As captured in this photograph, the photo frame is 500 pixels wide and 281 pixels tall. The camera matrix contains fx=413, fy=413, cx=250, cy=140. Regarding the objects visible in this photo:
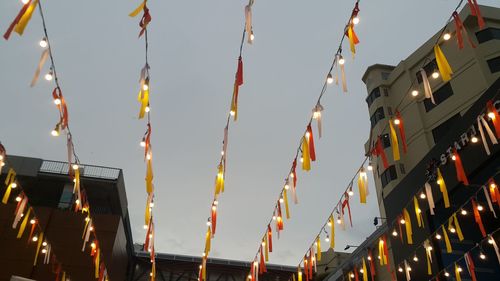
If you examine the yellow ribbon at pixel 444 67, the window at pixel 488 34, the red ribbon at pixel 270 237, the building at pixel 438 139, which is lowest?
the red ribbon at pixel 270 237

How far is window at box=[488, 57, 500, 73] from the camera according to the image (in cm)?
1652

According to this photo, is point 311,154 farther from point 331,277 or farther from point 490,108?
point 331,277

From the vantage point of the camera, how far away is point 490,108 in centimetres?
652

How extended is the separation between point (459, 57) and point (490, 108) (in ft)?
41.7

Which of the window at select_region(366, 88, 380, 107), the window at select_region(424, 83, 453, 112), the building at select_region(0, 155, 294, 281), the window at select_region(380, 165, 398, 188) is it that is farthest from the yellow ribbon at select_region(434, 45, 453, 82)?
the window at select_region(366, 88, 380, 107)

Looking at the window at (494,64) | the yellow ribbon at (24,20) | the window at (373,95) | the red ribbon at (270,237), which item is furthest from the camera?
the window at (373,95)

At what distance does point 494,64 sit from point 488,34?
1639 mm

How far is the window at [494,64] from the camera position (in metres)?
16.5

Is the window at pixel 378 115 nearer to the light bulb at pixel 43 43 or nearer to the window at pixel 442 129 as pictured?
the window at pixel 442 129

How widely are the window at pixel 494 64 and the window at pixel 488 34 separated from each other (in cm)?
110

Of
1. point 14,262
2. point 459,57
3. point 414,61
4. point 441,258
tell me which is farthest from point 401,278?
point 14,262

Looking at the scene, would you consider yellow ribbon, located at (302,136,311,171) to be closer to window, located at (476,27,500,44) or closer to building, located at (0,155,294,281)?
building, located at (0,155,294,281)

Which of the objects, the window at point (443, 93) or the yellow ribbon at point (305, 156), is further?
the window at point (443, 93)

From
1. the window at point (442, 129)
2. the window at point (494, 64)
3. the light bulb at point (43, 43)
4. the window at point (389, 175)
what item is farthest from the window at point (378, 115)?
the light bulb at point (43, 43)
